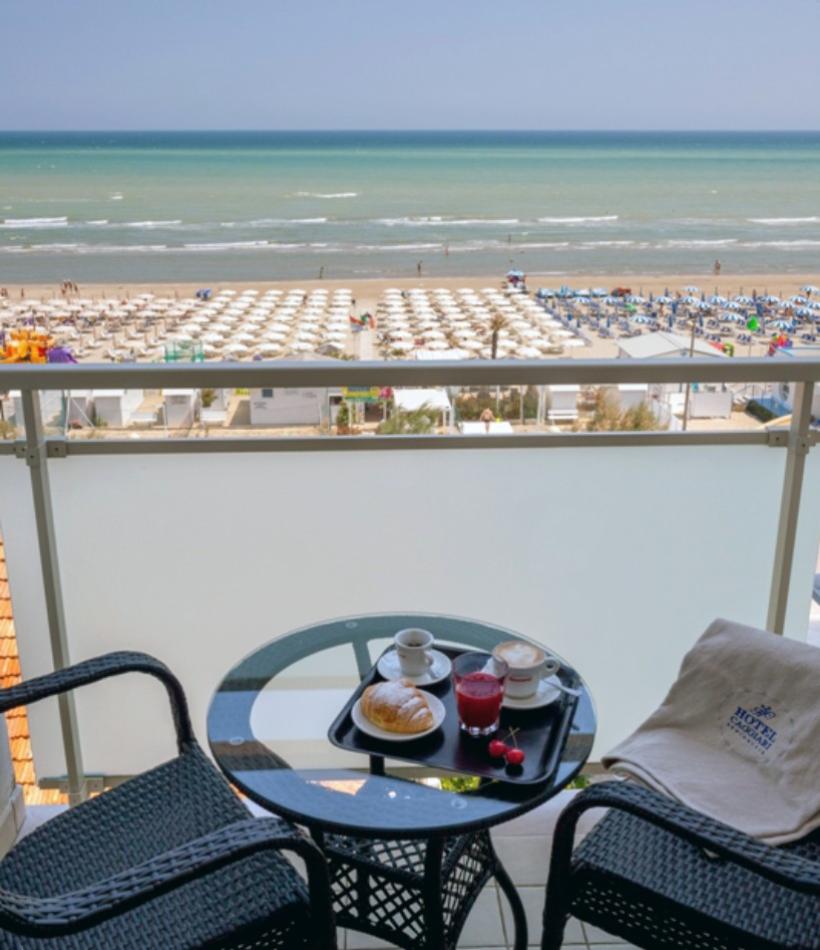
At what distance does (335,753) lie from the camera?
168 centimetres

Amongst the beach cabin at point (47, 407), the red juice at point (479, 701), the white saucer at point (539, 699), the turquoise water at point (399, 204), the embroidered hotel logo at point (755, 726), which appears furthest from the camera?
Answer: the turquoise water at point (399, 204)

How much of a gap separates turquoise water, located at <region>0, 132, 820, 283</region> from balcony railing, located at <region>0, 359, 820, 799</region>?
28.9 m

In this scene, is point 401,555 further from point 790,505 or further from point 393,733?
point 790,505

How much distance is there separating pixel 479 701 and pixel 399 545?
94cm

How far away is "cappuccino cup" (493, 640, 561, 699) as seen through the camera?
177 centimetres

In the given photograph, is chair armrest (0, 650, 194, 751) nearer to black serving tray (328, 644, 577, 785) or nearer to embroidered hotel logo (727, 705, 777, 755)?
black serving tray (328, 644, 577, 785)

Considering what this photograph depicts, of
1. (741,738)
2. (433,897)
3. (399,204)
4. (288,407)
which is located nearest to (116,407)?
(288,407)

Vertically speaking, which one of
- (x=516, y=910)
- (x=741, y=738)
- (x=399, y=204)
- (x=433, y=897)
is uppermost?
(x=741, y=738)

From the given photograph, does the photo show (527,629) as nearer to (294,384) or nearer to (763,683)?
(763,683)

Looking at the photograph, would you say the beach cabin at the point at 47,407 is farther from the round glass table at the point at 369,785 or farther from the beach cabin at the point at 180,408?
the round glass table at the point at 369,785

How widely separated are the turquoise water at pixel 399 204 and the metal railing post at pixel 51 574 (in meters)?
29.0

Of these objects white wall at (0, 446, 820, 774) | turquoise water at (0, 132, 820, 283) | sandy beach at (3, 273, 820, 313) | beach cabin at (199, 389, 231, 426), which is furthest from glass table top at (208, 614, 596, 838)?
turquoise water at (0, 132, 820, 283)

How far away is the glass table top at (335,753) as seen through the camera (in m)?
1.53

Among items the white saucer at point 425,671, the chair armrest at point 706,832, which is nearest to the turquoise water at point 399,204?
the white saucer at point 425,671
